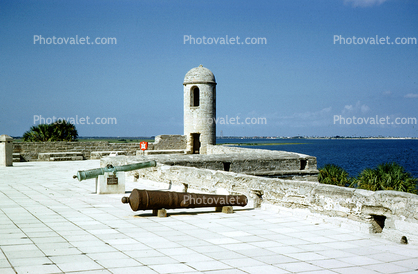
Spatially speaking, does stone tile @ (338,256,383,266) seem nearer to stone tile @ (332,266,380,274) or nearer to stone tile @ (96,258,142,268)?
stone tile @ (332,266,380,274)

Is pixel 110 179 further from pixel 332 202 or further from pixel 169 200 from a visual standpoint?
pixel 332 202

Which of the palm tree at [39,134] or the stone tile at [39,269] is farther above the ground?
the palm tree at [39,134]

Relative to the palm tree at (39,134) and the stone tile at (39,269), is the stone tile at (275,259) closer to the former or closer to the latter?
the stone tile at (39,269)

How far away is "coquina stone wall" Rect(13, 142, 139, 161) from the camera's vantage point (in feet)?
68.6

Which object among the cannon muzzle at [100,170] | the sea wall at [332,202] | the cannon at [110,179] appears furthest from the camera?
the cannon at [110,179]

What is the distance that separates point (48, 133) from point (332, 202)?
99.0ft

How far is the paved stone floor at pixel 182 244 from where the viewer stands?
13.4 feet

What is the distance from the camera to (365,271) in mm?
3975

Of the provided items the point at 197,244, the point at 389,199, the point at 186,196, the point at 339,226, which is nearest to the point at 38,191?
the point at 186,196

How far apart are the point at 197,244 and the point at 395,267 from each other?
2.14 meters

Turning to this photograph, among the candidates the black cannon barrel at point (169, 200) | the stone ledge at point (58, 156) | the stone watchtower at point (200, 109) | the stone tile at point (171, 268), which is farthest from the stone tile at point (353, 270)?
the stone ledge at point (58, 156)

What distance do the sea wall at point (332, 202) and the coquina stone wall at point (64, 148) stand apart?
14839 millimetres

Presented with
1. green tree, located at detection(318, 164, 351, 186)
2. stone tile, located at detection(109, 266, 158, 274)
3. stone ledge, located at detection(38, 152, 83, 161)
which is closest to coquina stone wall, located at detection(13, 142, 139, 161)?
stone ledge, located at detection(38, 152, 83, 161)

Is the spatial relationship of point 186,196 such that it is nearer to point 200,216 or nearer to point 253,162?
point 200,216
